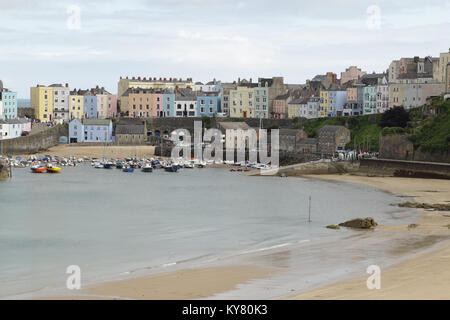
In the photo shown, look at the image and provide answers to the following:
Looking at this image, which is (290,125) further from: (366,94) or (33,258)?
(33,258)

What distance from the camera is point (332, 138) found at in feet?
218

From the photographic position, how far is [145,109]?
92000 millimetres

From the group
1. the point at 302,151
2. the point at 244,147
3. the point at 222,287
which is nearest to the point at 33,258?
the point at 222,287

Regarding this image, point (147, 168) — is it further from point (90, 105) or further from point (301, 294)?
point (301, 294)

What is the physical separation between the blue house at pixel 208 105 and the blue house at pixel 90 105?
1298cm

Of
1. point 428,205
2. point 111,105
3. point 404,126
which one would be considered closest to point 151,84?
point 111,105

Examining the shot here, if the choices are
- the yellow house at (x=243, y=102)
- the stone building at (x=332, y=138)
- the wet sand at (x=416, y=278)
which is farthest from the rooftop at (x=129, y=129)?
the wet sand at (x=416, y=278)

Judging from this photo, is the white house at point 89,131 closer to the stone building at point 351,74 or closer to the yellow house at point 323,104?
the yellow house at point 323,104

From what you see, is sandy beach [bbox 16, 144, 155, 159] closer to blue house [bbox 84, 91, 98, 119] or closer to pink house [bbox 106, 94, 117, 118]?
blue house [bbox 84, 91, 98, 119]

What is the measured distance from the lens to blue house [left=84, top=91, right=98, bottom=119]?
299 ft

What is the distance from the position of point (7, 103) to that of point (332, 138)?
3907cm

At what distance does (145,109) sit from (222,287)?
72.8 meters

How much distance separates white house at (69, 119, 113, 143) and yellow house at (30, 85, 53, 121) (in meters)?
13.0

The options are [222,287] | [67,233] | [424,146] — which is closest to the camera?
[222,287]
